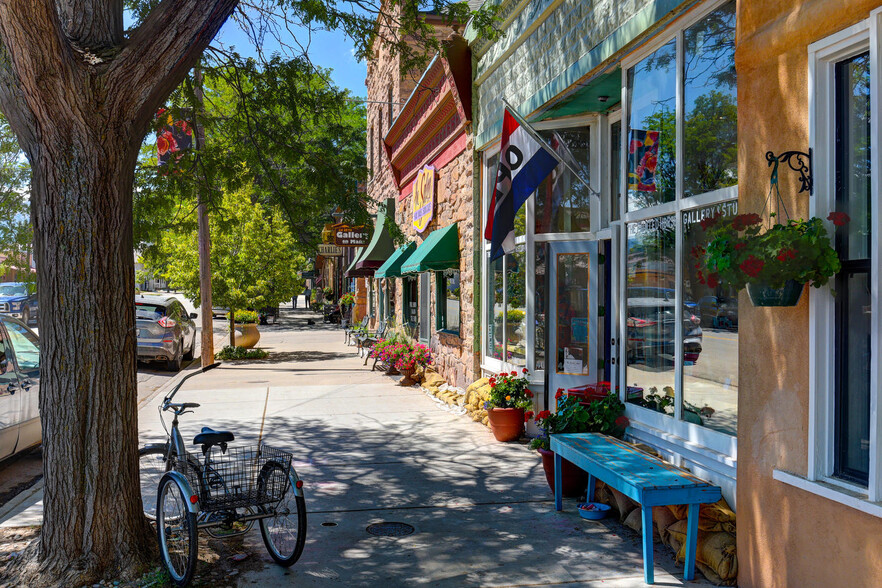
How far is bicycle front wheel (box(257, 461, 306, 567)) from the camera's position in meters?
4.79

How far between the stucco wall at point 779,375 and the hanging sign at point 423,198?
9.32m

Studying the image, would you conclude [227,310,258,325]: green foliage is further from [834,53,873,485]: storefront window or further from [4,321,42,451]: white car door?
[834,53,873,485]: storefront window

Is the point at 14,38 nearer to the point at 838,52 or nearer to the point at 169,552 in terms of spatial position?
the point at 169,552

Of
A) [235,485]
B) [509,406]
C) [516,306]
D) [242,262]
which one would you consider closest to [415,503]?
[235,485]

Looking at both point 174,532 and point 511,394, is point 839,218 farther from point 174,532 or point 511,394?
point 511,394

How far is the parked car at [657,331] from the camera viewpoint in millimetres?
5598

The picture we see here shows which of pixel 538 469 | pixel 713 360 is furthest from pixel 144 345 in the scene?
pixel 713 360

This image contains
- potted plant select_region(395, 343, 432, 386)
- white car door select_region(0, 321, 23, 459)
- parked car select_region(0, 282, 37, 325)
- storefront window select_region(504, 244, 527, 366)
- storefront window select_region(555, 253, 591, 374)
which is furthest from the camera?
parked car select_region(0, 282, 37, 325)

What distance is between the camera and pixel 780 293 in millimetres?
3818

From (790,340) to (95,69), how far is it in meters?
4.47

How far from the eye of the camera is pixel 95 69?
15.3 feet

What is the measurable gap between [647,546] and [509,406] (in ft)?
13.5

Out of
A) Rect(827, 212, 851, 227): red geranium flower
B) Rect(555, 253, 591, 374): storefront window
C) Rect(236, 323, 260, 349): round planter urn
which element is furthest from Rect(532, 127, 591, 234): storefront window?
Rect(236, 323, 260, 349): round planter urn

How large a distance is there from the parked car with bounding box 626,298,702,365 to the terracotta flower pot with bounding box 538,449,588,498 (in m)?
1.10
